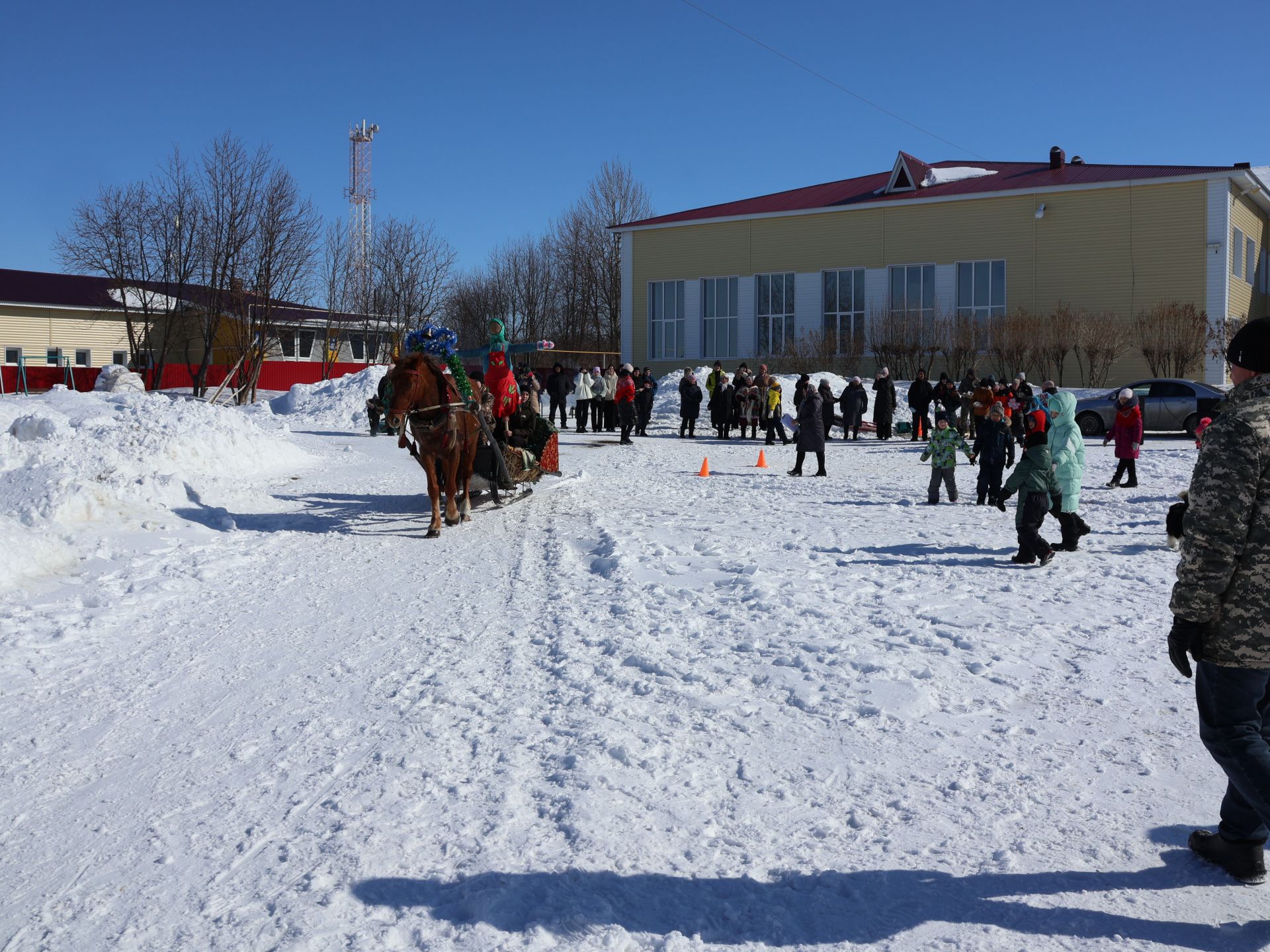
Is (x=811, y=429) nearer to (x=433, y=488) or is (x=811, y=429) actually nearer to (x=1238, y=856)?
(x=433, y=488)

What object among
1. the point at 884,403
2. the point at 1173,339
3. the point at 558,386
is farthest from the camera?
the point at 1173,339

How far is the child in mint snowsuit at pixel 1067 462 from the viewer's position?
9625 mm

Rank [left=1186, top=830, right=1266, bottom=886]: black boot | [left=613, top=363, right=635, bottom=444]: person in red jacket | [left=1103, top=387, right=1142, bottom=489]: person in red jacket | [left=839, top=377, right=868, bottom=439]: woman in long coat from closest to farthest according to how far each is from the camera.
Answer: [left=1186, top=830, right=1266, bottom=886]: black boot, [left=1103, top=387, right=1142, bottom=489]: person in red jacket, [left=613, top=363, right=635, bottom=444]: person in red jacket, [left=839, top=377, right=868, bottom=439]: woman in long coat

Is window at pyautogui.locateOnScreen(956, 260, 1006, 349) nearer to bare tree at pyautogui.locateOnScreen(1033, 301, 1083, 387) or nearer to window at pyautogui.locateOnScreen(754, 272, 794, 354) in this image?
bare tree at pyautogui.locateOnScreen(1033, 301, 1083, 387)

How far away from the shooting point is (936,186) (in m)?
40.5

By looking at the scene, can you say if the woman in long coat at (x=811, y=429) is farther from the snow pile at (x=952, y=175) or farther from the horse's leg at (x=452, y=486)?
the snow pile at (x=952, y=175)

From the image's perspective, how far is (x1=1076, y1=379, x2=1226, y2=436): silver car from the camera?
987 inches

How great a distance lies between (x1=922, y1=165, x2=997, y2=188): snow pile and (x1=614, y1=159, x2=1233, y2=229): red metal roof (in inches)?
9.1

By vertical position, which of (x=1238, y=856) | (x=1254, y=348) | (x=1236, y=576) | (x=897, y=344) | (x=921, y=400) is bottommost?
(x=1238, y=856)

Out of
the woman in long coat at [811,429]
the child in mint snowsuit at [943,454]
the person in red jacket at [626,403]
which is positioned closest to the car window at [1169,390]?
the person in red jacket at [626,403]

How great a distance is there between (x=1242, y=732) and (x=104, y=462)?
1122 cm

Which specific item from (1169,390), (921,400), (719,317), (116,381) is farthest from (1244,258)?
(116,381)

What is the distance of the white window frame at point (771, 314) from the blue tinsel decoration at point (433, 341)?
31437mm

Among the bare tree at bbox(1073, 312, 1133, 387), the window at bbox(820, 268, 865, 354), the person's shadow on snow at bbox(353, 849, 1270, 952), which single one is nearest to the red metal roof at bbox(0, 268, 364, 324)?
the window at bbox(820, 268, 865, 354)
